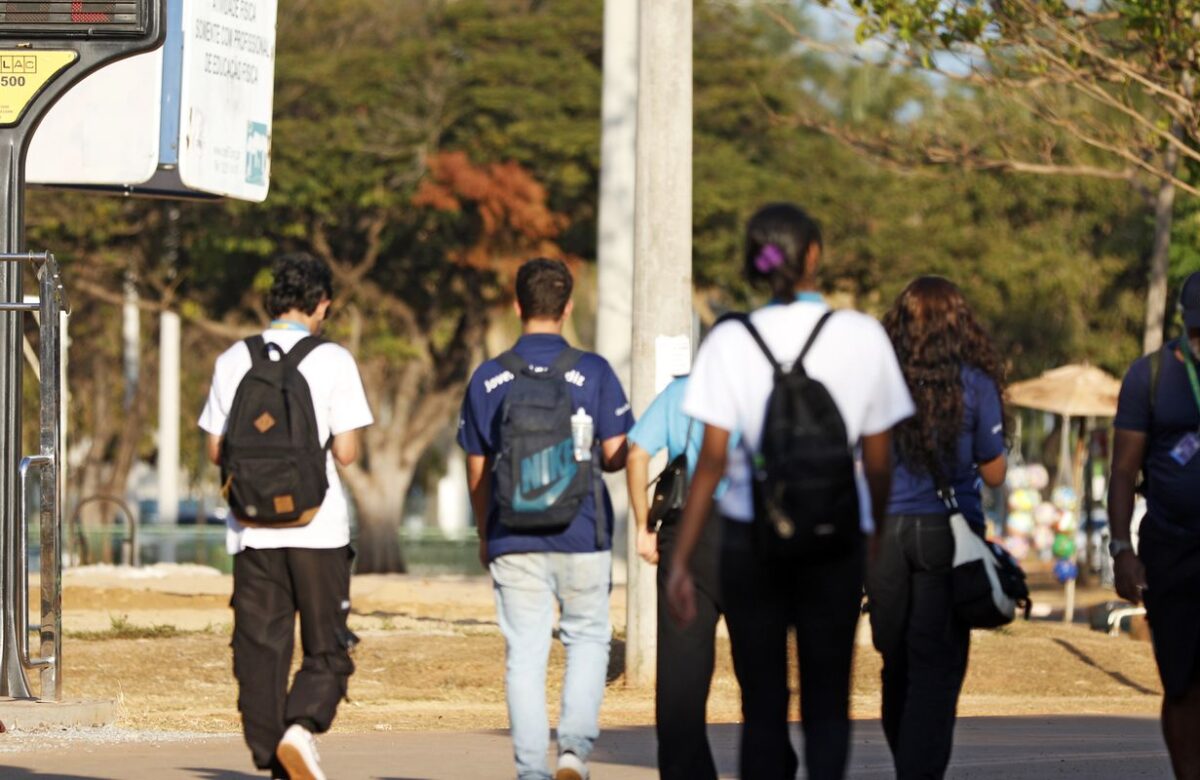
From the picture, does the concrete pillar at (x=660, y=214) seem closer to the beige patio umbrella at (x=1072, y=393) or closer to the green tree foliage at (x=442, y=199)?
the beige patio umbrella at (x=1072, y=393)

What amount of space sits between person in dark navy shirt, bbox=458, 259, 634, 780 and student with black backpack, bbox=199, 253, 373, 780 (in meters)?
0.43

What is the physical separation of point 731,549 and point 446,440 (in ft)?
200

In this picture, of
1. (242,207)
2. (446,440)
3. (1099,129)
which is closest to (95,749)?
(1099,129)

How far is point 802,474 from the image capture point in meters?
5.44

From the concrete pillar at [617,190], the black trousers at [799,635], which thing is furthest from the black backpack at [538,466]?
the concrete pillar at [617,190]

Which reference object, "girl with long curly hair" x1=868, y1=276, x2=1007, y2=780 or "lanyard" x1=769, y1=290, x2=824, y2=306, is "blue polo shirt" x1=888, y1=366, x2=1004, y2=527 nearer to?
"girl with long curly hair" x1=868, y1=276, x2=1007, y2=780

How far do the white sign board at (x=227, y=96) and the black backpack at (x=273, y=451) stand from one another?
5.38 m

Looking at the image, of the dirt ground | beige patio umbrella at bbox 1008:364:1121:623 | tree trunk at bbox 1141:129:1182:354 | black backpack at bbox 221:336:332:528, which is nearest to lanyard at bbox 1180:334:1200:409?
black backpack at bbox 221:336:332:528

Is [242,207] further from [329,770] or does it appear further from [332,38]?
[329,770]

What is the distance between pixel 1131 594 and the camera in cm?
673

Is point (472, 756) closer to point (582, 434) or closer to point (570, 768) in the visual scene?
point (570, 768)

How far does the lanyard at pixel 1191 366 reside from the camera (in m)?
6.53

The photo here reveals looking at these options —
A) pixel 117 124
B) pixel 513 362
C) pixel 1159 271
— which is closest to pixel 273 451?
pixel 513 362

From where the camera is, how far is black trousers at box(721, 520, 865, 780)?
5.63 meters
